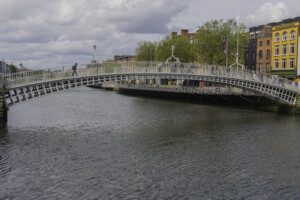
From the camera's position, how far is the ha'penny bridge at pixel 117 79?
119 feet

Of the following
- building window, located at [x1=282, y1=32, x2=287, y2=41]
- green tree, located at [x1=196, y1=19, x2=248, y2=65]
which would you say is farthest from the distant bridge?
green tree, located at [x1=196, y1=19, x2=248, y2=65]

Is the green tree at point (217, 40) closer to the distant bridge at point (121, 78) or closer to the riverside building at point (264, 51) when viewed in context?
the riverside building at point (264, 51)

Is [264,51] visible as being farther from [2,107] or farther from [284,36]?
[2,107]

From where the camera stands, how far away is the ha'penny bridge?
119 ft

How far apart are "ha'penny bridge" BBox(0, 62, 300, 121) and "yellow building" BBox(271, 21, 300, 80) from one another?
470 inches

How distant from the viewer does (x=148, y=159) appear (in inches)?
954

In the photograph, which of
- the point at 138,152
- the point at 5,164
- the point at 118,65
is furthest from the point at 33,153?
the point at 118,65

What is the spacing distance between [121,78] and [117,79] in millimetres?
353

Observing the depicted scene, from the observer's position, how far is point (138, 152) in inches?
1025

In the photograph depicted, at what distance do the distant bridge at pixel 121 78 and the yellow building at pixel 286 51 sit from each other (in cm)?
1227

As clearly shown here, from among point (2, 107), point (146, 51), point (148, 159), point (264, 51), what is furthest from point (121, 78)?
point (146, 51)

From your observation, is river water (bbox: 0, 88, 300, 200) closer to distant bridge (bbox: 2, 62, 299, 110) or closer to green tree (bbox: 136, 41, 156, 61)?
distant bridge (bbox: 2, 62, 299, 110)

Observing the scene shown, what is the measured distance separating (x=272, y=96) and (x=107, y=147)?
26.9m

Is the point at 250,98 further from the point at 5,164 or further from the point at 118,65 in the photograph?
the point at 5,164
